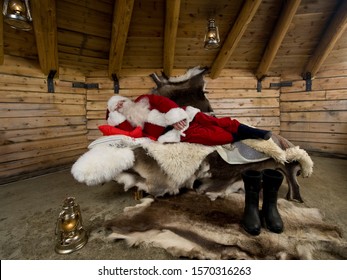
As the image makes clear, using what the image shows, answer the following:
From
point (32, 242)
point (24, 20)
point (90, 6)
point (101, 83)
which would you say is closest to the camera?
point (32, 242)

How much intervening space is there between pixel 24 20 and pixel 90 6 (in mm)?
1022

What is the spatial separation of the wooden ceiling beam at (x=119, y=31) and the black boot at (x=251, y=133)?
1.97 m

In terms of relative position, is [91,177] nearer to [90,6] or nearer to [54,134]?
[54,134]

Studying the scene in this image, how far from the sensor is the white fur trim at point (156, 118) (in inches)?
74.9

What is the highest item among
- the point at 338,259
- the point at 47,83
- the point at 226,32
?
the point at 226,32

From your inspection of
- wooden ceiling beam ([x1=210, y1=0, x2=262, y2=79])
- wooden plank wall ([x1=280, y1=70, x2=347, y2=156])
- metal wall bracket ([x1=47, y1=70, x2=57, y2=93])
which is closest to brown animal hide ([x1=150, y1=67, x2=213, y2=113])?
wooden ceiling beam ([x1=210, y1=0, x2=262, y2=79])

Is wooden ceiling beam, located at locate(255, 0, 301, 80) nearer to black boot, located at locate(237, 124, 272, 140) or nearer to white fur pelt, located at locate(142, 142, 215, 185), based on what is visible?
black boot, located at locate(237, 124, 272, 140)

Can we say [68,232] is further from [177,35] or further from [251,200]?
[177,35]

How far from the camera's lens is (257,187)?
1.29m

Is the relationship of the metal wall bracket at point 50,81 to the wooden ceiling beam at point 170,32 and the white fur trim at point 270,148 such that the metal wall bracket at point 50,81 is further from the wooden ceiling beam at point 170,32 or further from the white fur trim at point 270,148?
the white fur trim at point 270,148

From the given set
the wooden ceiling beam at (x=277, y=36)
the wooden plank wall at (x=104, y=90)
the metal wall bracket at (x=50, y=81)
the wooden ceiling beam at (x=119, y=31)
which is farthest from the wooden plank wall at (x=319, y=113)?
the metal wall bracket at (x=50, y=81)

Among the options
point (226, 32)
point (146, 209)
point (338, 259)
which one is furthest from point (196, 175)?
point (226, 32)

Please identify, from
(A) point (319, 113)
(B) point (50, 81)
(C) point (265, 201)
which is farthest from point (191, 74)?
(A) point (319, 113)

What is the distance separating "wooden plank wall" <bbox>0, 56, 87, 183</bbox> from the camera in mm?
2396
